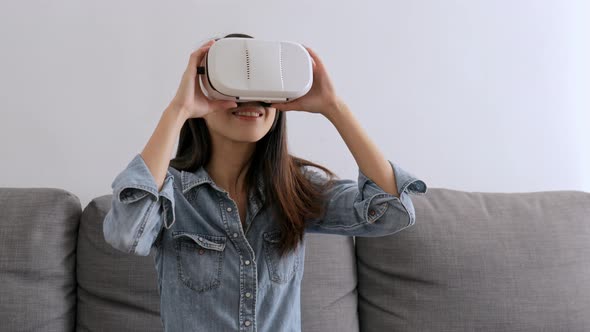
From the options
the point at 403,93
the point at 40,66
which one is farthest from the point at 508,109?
the point at 40,66

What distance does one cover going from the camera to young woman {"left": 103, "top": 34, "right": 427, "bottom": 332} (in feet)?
3.32

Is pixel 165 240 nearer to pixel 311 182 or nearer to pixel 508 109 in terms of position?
pixel 311 182

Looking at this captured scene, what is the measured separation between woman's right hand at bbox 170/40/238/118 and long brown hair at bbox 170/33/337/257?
0.14 metres

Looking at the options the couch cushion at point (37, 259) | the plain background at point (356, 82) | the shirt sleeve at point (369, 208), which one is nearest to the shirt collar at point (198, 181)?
the shirt sleeve at point (369, 208)

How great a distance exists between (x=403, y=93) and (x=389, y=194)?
0.80 m

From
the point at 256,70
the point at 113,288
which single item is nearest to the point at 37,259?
the point at 113,288

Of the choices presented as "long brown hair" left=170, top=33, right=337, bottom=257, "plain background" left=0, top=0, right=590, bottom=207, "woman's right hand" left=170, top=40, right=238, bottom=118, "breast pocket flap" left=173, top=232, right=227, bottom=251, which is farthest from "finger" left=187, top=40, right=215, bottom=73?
"plain background" left=0, top=0, right=590, bottom=207

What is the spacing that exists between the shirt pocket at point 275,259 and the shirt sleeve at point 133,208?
22cm

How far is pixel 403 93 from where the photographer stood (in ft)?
5.76

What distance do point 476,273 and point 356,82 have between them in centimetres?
61

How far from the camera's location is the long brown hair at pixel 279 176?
1065mm

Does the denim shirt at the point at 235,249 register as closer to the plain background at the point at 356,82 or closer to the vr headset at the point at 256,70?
the vr headset at the point at 256,70

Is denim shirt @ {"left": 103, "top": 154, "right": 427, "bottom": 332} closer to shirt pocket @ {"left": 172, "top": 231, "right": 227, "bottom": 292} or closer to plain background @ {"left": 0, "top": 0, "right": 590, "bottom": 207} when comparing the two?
shirt pocket @ {"left": 172, "top": 231, "right": 227, "bottom": 292}

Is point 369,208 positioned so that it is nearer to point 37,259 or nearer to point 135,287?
point 135,287
